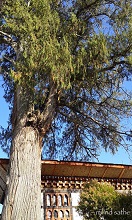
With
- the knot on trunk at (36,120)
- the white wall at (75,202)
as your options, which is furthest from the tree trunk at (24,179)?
the white wall at (75,202)

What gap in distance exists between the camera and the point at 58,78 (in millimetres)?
5203

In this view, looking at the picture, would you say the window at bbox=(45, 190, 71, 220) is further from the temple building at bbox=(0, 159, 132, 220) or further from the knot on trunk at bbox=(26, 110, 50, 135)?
the knot on trunk at bbox=(26, 110, 50, 135)

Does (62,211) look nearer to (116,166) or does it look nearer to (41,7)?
(116,166)

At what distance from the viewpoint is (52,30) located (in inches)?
229

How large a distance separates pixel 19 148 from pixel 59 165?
56.0 inches

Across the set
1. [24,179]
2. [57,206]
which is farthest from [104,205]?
[24,179]

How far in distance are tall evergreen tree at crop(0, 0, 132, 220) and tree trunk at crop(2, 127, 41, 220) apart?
0.01 meters

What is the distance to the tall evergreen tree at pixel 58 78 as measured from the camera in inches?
193

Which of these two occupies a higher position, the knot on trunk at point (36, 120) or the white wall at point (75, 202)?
the knot on trunk at point (36, 120)

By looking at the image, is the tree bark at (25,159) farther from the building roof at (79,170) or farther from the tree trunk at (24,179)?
the building roof at (79,170)

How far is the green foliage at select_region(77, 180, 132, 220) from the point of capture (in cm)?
511

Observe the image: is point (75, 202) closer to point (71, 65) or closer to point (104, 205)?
point (104, 205)

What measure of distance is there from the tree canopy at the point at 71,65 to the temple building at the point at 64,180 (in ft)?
2.70

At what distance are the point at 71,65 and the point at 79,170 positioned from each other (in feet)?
7.79
